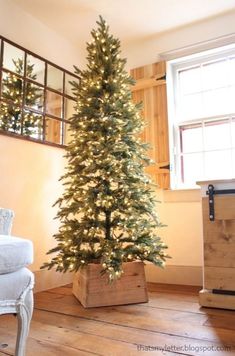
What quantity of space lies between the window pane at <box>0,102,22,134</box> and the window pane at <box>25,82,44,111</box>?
14cm

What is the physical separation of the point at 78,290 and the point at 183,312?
2.52 feet

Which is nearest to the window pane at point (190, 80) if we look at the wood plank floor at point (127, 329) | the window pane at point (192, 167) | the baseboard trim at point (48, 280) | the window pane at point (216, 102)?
the window pane at point (216, 102)

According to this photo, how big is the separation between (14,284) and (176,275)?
181 cm

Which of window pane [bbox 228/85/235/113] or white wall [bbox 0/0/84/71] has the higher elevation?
white wall [bbox 0/0/84/71]

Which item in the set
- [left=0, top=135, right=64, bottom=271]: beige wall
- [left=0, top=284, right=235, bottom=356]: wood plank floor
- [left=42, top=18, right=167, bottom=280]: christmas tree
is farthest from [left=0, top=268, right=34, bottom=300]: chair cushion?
[left=0, top=135, right=64, bottom=271]: beige wall

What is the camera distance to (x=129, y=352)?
50.1 inches

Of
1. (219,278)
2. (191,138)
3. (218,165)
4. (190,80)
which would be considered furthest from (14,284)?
(190,80)

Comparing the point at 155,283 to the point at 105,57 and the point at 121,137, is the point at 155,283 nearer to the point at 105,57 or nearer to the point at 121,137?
the point at 121,137

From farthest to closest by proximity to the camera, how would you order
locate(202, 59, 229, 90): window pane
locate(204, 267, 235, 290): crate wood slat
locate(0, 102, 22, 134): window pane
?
locate(202, 59, 229, 90): window pane
locate(0, 102, 22, 134): window pane
locate(204, 267, 235, 290): crate wood slat

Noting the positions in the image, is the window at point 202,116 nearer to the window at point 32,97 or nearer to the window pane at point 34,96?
the window at point 32,97

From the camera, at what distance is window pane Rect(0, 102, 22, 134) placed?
219 cm

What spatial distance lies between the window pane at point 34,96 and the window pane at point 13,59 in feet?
0.44

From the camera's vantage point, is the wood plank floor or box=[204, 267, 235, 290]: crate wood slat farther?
box=[204, 267, 235, 290]: crate wood slat

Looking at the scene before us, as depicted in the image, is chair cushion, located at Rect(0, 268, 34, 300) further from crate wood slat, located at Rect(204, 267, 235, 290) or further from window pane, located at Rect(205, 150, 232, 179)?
window pane, located at Rect(205, 150, 232, 179)
